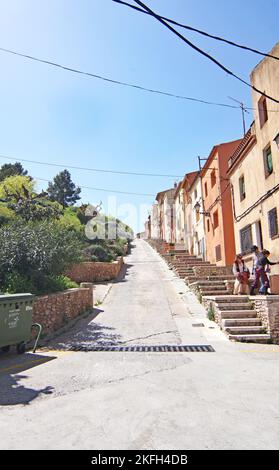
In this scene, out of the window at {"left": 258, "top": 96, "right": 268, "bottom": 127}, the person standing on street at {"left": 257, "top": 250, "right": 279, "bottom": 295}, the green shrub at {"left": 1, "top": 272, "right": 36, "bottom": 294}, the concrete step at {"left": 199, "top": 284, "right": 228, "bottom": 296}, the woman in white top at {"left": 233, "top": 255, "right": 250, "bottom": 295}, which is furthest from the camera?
the concrete step at {"left": 199, "top": 284, "right": 228, "bottom": 296}

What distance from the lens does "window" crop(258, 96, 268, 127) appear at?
13.4 metres

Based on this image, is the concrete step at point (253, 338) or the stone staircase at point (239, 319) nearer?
the concrete step at point (253, 338)

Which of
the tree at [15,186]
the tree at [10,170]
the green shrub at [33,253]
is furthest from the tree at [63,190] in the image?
the green shrub at [33,253]

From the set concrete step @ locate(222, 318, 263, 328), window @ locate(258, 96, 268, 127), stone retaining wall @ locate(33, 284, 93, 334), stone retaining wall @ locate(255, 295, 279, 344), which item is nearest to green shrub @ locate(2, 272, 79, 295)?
stone retaining wall @ locate(33, 284, 93, 334)

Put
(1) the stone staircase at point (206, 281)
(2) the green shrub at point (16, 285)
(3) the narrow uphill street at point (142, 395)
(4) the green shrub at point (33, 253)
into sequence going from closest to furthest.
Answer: (3) the narrow uphill street at point (142, 395), (2) the green shrub at point (16, 285), (4) the green shrub at point (33, 253), (1) the stone staircase at point (206, 281)

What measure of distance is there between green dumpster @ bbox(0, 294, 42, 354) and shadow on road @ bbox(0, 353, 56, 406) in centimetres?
37

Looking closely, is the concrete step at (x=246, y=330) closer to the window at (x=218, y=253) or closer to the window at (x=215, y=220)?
the window at (x=218, y=253)

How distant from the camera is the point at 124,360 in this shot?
7.36 meters

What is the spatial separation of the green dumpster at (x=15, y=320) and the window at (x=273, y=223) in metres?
8.32

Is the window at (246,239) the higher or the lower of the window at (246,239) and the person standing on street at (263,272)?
the higher

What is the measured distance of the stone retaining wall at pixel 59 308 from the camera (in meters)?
10.5

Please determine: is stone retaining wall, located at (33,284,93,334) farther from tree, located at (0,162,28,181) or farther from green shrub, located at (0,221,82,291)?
tree, located at (0,162,28,181)

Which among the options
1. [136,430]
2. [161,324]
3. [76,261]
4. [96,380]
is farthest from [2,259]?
[136,430]
